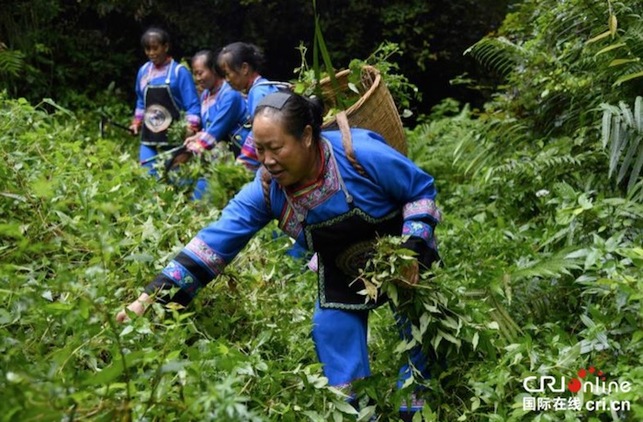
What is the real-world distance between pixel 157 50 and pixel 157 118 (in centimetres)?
65

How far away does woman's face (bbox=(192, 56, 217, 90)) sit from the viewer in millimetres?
7641

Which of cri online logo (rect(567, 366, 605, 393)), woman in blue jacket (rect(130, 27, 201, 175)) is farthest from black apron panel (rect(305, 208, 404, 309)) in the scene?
woman in blue jacket (rect(130, 27, 201, 175))

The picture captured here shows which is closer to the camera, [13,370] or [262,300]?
[13,370]

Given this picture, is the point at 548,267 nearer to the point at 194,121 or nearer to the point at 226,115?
the point at 226,115

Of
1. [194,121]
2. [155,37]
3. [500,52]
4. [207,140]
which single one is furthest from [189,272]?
[155,37]

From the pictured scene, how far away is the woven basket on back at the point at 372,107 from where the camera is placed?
3.70 m

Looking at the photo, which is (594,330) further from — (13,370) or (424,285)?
(13,370)

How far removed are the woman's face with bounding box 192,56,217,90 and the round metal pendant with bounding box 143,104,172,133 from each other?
65 centimetres

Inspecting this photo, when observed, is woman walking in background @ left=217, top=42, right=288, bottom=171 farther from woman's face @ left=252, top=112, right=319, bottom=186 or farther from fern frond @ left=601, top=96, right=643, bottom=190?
woman's face @ left=252, top=112, right=319, bottom=186

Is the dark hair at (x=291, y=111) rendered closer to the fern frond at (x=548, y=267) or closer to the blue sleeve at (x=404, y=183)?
the blue sleeve at (x=404, y=183)

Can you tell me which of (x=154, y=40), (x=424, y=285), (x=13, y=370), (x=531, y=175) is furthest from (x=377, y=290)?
(x=154, y=40)

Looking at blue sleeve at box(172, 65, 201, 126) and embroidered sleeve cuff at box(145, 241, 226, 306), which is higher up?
embroidered sleeve cuff at box(145, 241, 226, 306)

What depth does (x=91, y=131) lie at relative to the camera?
1028 cm

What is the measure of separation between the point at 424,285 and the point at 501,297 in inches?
35.1
